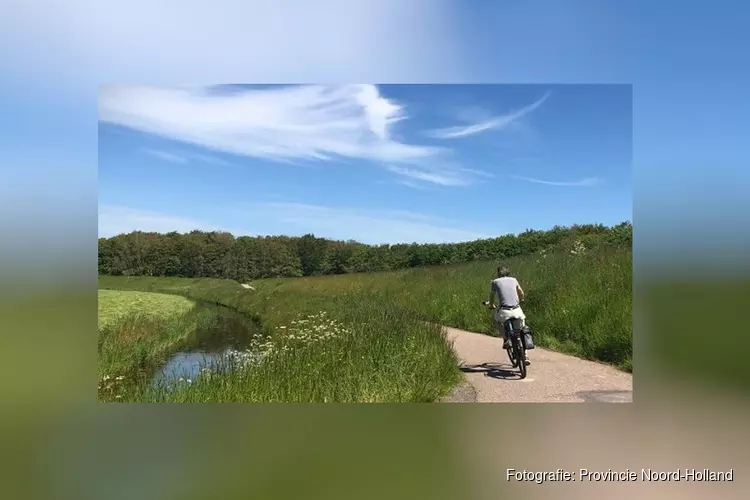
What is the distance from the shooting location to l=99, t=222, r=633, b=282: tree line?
19.6 feet

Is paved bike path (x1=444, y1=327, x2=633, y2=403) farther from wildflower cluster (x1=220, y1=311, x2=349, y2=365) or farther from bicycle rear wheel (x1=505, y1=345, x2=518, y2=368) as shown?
wildflower cluster (x1=220, y1=311, x2=349, y2=365)

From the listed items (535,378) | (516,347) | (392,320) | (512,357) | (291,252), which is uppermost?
(291,252)

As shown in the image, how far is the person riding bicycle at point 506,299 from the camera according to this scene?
19.3 ft

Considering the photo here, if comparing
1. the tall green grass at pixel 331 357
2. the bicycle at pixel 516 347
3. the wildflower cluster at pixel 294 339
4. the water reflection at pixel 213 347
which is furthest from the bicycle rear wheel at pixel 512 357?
the water reflection at pixel 213 347

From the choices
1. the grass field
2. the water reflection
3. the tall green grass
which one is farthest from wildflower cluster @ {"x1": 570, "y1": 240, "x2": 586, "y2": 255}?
the water reflection

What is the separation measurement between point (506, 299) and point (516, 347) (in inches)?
18.3

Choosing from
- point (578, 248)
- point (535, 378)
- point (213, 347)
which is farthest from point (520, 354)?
point (213, 347)

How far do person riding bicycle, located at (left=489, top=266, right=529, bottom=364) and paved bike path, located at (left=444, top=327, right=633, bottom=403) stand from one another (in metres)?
0.17

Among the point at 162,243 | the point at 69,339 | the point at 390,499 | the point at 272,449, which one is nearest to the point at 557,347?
the point at 390,499

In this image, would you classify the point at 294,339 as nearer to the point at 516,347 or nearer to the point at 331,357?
the point at 331,357

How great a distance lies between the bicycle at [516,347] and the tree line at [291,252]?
0.68 metres

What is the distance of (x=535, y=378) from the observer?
18.8 feet

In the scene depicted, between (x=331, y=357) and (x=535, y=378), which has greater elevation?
(x=331, y=357)

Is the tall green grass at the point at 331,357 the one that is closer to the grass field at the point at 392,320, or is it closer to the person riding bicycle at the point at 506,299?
the grass field at the point at 392,320
